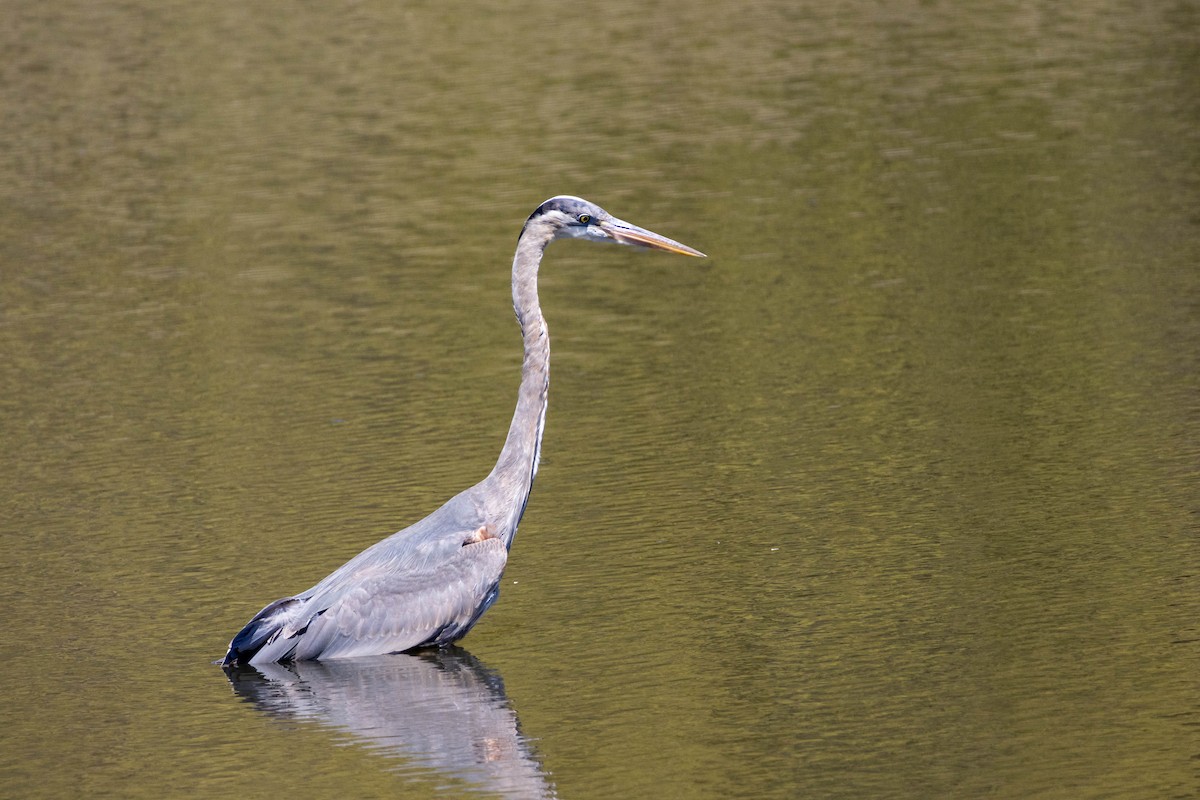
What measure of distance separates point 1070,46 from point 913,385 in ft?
49.9

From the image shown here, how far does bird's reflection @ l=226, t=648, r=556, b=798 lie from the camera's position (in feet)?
24.7

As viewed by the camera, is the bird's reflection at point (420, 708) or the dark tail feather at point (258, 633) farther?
the dark tail feather at point (258, 633)

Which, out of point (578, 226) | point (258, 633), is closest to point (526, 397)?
point (578, 226)

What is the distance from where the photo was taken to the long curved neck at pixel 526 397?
30.3 ft

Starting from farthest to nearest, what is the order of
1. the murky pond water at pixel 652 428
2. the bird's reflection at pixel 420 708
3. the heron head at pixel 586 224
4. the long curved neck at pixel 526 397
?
1. the heron head at pixel 586 224
2. the long curved neck at pixel 526 397
3. the murky pond water at pixel 652 428
4. the bird's reflection at pixel 420 708

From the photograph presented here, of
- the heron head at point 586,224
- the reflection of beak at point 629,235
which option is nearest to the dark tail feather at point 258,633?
the heron head at point 586,224

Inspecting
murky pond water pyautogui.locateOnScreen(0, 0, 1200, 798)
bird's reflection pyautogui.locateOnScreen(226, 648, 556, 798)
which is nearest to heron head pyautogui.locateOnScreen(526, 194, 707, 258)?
murky pond water pyautogui.locateOnScreen(0, 0, 1200, 798)

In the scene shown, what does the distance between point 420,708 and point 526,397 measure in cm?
179

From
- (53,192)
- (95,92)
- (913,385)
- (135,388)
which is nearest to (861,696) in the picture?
(913,385)

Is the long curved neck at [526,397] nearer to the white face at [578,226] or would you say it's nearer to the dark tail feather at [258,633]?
the white face at [578,226]

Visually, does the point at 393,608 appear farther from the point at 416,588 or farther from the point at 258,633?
the point at 258,633

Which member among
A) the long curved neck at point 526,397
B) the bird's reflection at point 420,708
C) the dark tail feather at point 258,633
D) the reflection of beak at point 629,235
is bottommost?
the bird's reflection at point 420,708

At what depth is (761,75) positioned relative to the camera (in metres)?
25.8

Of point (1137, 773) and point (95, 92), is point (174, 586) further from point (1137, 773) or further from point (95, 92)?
point (95, 92)
